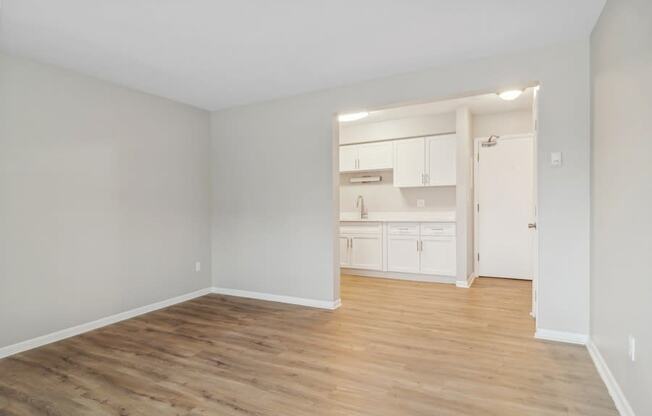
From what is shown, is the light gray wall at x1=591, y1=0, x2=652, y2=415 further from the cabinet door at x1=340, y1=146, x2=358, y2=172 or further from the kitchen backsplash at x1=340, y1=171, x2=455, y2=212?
the cabinet door at x1=340, y1=146, x2=358, y2=172

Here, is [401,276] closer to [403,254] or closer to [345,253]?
[403,254]

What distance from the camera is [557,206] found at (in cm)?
288

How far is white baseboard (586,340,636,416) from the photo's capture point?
1879 mm

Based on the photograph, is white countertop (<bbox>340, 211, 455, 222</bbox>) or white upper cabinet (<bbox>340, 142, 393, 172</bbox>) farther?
white upper cabinet (<bbox>340, 142, 393, 172</bbox>)

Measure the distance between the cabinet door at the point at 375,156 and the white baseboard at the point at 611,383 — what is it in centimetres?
368

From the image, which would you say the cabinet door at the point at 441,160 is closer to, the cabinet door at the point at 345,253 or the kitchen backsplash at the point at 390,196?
the kitchen backsplash at the point at 390,196

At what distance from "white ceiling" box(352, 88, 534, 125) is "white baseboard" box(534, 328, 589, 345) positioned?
2891mm

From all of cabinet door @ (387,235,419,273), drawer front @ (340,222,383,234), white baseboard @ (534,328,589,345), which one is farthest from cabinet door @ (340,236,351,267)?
white baseboard @ (534,328,589,345)

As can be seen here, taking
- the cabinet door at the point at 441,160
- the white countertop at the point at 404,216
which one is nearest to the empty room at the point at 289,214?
the cabinet door at the point at 441,160

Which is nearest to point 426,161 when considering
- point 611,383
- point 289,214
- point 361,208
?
point 361,208

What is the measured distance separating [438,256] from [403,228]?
64 cm

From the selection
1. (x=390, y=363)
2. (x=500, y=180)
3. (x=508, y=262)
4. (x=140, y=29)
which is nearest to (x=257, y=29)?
(x=140, y=29)

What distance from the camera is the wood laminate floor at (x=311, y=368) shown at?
6.69 feet

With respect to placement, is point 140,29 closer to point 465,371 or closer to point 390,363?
point 390,363
